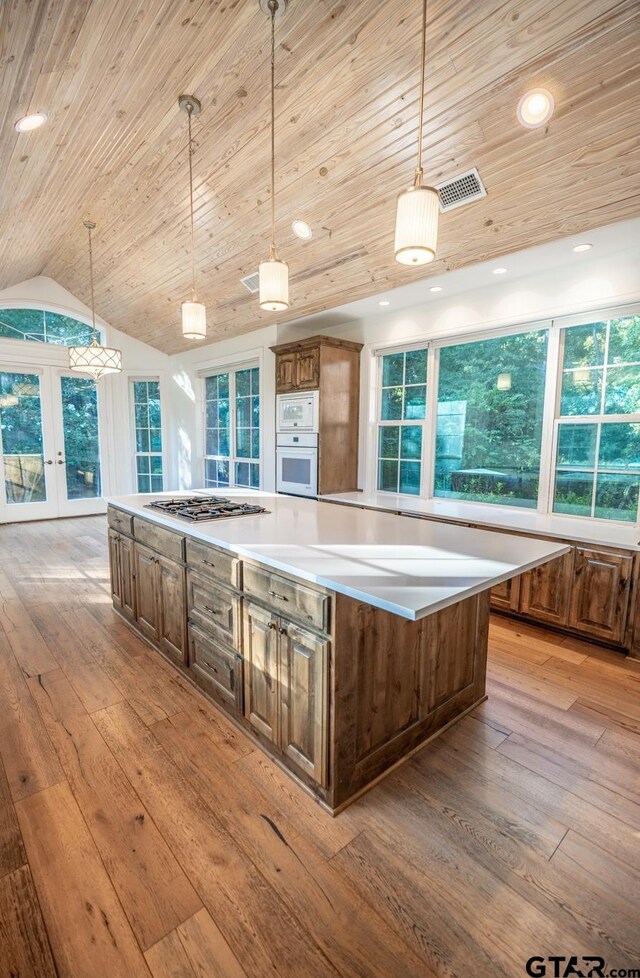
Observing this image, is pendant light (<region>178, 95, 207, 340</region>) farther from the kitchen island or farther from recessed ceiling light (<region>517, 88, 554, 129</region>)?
recessed ceiling light (<region>517, 88, 554, 129</region>)

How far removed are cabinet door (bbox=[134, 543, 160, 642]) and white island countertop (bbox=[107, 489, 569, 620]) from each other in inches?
11.1

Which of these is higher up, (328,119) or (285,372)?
(328,119)

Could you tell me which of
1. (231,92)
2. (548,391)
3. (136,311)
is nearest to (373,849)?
(548,391)

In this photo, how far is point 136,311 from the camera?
616 centimetres

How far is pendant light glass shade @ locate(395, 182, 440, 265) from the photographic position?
57.7 inches

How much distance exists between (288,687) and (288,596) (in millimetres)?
376

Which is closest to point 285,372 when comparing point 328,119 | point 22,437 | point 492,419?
point 492,419

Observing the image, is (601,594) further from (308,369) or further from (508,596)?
(308,369)

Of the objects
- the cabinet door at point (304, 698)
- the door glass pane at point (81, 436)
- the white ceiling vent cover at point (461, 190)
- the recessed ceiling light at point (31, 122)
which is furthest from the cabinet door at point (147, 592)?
the door glass pane at point (81, 436)

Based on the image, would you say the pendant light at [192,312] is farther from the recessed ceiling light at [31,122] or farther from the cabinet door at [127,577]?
the cabinet door at [127,577]

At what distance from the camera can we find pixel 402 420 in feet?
15.3

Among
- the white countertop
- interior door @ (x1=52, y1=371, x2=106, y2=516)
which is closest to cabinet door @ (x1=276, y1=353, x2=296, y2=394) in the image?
the white countertop

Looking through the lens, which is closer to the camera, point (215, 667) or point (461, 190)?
point (215, 667)

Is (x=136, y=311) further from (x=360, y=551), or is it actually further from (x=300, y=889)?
(x=300, y=889)
